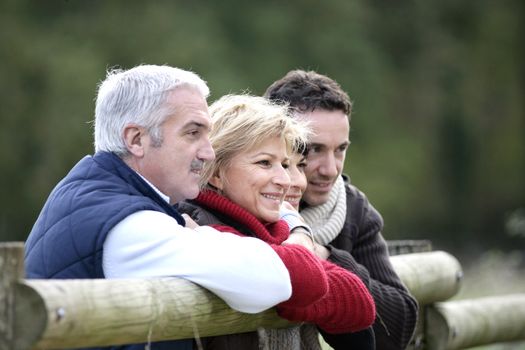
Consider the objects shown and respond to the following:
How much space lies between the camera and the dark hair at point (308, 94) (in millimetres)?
4832

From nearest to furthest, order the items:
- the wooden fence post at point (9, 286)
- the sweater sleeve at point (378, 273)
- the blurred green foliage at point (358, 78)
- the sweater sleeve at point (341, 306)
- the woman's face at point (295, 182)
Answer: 1. the wooden fence post at point (9, 286)
2. the sweater sleeve at point (341, 306)
3. the woman's face at point (295, 182)
4. the sweater sleeve at point (378, 273)
5. the blurred green foliage at point (358, 78)

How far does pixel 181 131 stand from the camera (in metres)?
3.73

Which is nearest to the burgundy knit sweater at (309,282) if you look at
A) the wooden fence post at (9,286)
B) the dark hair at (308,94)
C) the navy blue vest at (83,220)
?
the navy blue vest at (83,220)

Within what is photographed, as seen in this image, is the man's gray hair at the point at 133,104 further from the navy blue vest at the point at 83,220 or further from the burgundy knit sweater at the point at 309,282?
the burgundy knit sweater at the point at 309,282

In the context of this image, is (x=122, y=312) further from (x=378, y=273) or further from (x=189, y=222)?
(x=378, y=273)

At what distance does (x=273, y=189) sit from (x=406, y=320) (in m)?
1.04

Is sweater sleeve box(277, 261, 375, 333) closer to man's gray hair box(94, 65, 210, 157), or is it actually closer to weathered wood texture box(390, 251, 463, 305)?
man's gray hair box(94, 65, 210, 157)

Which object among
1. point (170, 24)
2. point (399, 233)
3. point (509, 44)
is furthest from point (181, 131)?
point (509, 44)

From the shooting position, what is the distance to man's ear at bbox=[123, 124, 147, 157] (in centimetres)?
370

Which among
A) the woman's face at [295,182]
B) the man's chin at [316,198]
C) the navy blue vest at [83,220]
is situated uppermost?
the man's chin at [316,198]

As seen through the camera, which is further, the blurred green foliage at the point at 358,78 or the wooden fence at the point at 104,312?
the blurred green foliage at the point at 358,78

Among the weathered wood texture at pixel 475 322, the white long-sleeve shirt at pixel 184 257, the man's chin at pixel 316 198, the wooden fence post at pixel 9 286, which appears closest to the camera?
the wooden fence post at pixel 9 286

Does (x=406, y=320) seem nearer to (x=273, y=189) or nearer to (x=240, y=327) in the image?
(x=273, y=189)

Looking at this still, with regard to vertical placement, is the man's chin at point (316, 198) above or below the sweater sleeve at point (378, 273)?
above
